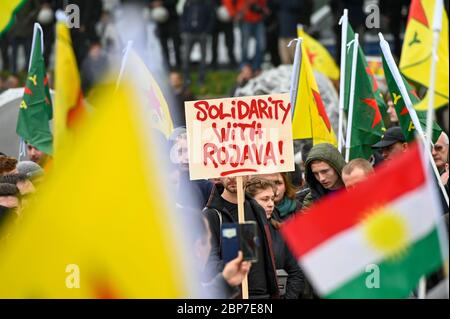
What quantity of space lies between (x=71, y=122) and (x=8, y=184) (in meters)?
1.61

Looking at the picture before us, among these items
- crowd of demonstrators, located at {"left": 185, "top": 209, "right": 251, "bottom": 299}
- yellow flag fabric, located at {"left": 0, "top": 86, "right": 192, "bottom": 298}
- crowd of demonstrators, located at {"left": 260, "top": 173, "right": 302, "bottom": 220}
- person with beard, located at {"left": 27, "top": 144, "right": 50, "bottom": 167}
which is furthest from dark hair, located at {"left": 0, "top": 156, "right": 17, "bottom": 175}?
yellow flag fabric, located at {"left": 0, "top": 86, "right": 192, "bottom": 298}

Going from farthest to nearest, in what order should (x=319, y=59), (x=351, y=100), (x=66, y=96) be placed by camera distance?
1. (x=319, y=59)
2. (x=351, y=100)
3. (x=66, y=96)

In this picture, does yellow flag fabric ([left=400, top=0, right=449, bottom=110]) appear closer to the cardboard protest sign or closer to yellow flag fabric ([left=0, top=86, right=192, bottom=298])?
the cardboard protest sign

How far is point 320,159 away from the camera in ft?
32.9

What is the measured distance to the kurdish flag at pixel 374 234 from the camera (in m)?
6.18

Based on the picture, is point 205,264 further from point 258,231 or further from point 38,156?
point 38,156

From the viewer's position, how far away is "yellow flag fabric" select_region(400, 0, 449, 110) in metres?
12.1

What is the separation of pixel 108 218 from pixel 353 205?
3.50ft

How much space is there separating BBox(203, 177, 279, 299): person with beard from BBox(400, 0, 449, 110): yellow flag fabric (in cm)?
375

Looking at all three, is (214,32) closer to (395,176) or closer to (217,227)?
(217,227)

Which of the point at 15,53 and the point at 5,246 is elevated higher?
the point at 15,53

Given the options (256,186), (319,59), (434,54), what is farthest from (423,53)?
(319,59)
